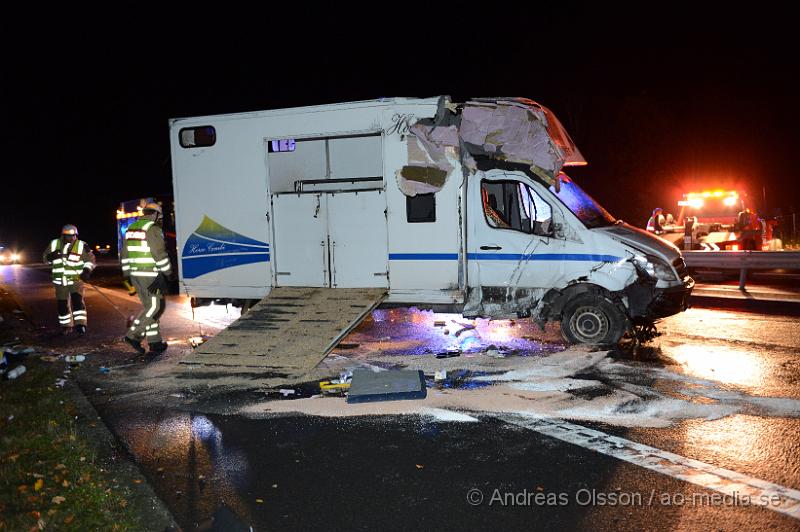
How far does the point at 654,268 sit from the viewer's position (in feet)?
26.3

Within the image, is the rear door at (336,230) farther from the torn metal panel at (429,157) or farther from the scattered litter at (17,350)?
the scattered litter at (17,350)

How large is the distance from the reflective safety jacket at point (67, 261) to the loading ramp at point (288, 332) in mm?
3691

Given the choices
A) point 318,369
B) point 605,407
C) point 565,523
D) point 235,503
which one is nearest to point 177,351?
point 318,369

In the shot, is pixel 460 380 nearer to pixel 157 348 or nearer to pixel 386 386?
pixel 386 386

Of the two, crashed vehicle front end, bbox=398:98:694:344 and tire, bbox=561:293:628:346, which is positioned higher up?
crashed vehicle front end, bbox=398:98:694:344

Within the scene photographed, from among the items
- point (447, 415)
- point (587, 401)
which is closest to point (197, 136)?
point (447, 415)

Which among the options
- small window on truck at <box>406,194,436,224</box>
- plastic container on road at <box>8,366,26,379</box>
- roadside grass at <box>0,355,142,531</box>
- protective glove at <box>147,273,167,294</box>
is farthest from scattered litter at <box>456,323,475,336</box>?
plastic container on road at <box>8,366,26,379</box>

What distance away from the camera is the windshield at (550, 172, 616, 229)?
8258 mm

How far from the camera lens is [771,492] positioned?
158 inches

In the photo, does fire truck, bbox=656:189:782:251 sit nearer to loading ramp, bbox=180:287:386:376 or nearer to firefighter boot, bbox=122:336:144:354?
loading ramp, bbox=180:287:386:376

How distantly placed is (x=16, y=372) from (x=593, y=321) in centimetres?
710

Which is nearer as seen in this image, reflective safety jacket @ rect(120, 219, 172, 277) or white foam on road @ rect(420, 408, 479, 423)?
white foam on road @ rect(420, 408, 479, 423)

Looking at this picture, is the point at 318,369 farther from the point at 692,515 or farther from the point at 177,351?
the point at 692,515

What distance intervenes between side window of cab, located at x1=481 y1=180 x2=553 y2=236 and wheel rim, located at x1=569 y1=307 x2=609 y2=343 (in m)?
1.12
